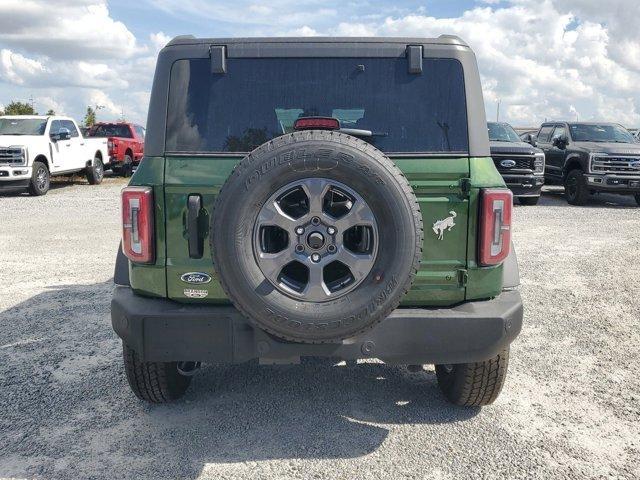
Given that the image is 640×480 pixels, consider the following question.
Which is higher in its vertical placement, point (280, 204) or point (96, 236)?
point (280, 204)

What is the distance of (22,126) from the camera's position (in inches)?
608

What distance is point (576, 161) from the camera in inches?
554

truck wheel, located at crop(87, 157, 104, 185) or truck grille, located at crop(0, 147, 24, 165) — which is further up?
truck grille, located at crop(0, 147, 24, 165)

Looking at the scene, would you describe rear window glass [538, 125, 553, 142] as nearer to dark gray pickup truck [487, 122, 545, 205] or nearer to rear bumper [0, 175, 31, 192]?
dark gray pickup truck [487, 122, 545, 205]

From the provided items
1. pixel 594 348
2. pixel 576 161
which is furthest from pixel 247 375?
pixel 576 161

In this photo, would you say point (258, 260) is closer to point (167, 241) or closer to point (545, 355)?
point (167, 241)

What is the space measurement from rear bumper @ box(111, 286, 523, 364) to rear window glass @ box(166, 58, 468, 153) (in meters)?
0.85

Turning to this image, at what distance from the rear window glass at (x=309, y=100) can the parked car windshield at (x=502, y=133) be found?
11503 millimetres

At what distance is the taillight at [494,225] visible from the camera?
3021mm

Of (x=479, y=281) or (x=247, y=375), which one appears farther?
(x=247, y=375)

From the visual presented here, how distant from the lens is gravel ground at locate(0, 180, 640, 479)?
302 centimetres

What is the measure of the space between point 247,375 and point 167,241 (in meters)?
1.45

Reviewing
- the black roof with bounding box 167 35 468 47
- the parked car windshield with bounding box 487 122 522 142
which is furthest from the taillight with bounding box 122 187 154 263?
the parked car windshield with bounding box 487 122 522 142

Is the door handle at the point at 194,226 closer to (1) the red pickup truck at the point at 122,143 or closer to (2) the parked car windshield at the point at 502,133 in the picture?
(2) the parked car windshield at the point at 502,133
